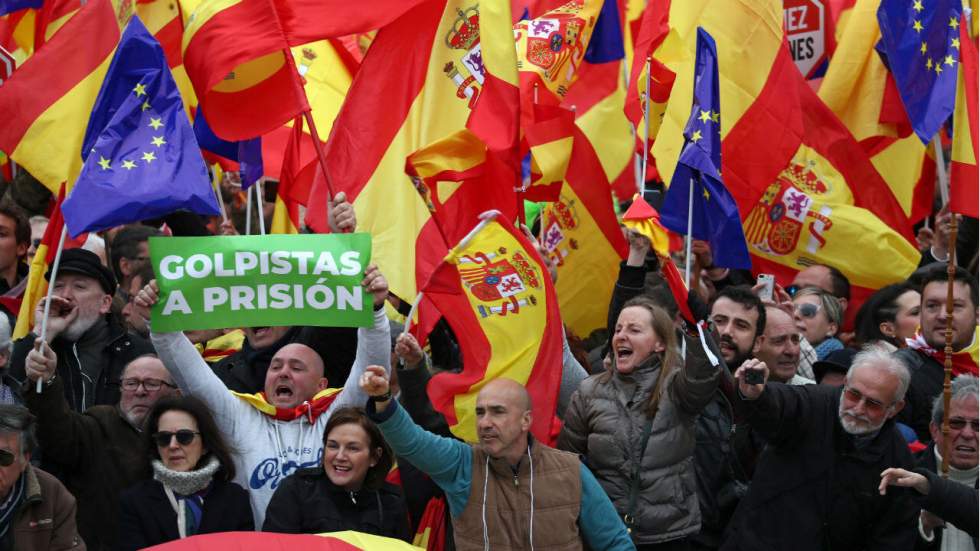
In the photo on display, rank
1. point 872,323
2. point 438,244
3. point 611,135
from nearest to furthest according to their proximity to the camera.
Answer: point 438,244, point 872,323, point 611,135

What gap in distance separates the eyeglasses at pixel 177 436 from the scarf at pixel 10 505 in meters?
0.60

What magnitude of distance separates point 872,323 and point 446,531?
3309 mm

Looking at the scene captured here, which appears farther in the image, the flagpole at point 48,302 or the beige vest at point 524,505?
the flagpole at point 48,302

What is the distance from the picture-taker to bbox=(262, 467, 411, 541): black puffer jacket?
656 centimetres

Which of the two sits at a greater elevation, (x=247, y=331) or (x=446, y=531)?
(x=247, y=331)

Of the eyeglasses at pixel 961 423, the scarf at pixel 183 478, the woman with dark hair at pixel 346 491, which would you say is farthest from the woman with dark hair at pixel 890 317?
the scarf at pixel 183 478

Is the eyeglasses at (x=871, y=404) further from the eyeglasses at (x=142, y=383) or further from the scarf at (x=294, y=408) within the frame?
the eyeglasses at (x=142, y=383)

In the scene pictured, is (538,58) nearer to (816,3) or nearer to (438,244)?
(438,244)

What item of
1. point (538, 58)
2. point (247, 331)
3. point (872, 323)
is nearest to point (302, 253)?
point (247, 331)

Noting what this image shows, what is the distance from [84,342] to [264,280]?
1075mm

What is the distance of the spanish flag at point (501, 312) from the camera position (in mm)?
7562

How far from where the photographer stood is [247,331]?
786 centimetres

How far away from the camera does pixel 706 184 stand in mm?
8445

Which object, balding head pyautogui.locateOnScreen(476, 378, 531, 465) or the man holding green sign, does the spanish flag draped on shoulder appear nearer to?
the man holding green sign
